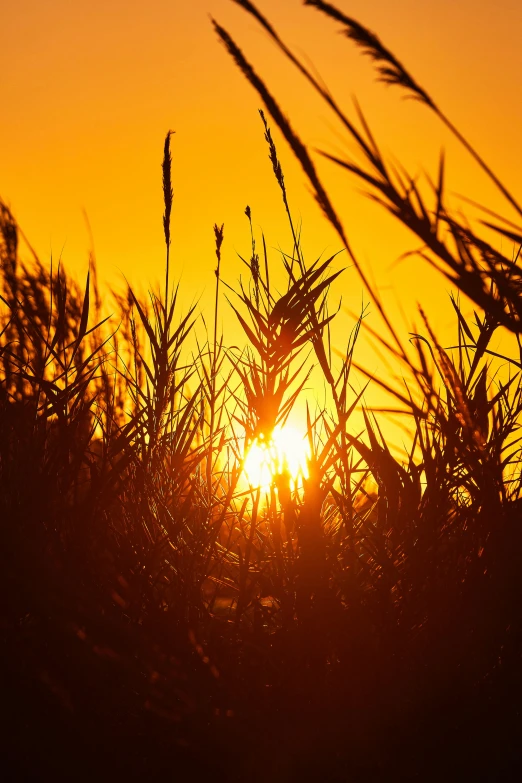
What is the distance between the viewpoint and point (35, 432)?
161 centimetres

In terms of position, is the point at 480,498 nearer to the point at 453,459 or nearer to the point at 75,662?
the point at 453,459

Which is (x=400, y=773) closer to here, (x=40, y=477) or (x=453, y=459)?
(x=453, y=459)

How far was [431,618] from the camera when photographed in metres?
1.21

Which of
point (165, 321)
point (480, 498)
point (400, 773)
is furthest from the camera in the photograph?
point (165, 321)

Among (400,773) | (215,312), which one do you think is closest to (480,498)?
(400,773)

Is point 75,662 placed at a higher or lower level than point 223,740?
higher

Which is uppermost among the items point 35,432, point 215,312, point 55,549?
point 215,312

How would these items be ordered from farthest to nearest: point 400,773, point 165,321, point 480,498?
point 165,321 < point 480,498 < point 400,773

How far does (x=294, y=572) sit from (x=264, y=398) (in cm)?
36

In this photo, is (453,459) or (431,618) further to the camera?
(453,459)

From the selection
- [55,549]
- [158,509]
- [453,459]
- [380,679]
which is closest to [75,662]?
[55,549]

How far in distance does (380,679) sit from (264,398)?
567 mm

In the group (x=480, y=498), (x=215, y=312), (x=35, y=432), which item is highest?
(x=215, y=312)

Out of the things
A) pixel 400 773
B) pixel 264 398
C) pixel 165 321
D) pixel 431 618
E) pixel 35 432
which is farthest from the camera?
pixel 165 321
